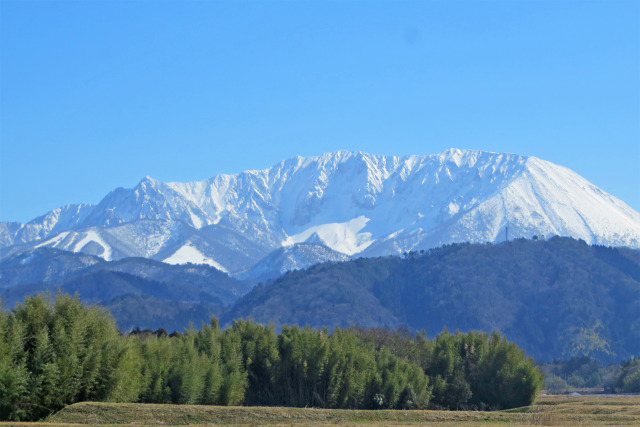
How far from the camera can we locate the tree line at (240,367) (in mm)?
55719

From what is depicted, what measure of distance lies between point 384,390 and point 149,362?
20808 millimetres

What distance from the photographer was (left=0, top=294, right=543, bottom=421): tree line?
55.7m

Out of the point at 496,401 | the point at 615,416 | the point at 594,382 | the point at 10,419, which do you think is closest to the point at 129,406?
the point at 10,419

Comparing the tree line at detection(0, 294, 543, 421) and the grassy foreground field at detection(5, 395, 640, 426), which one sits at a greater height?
the tree line at detection(0, 294, 543, 421)

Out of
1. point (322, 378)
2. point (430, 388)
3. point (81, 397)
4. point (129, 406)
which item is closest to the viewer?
point (129, 406)

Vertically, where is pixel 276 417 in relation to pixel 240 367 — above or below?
below

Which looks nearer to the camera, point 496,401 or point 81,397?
point 81,397

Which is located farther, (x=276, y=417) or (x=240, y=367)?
(x=240, y=367)

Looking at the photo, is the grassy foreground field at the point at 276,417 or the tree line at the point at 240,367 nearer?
the grassy foreground field at the point at 276,417

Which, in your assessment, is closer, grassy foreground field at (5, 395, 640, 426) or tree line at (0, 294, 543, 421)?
grassy foreground field at (5, 395, 640, 426)

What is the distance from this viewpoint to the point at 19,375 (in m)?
53.1

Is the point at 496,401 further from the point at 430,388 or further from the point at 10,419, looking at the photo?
the point at 10,419

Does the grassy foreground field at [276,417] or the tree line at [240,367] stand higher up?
the tree line at [240,367]

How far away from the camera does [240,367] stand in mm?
81312
